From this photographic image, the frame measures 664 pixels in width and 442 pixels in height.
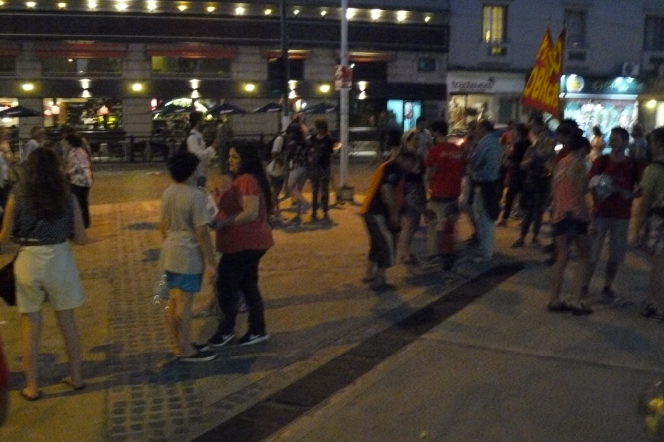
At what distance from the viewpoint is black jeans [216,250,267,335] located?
6449 mm

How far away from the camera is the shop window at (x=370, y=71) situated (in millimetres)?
33750

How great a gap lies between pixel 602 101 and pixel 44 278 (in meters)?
35.1

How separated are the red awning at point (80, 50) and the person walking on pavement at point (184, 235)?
25.5 m

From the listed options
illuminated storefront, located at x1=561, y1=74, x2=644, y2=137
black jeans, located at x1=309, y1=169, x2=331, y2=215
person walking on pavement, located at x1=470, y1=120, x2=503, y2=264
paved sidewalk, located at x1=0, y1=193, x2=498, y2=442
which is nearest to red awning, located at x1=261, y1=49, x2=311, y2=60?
illuminated storefront, located at x1=561, y1=74, x2=644, y2=137

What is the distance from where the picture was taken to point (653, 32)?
3756 cm

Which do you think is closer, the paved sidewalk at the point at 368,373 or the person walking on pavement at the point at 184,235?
the paved sidewalk at the point at 368,373

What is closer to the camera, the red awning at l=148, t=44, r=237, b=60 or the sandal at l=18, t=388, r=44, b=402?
the sandal at l=18, t=388, r=44, b=402

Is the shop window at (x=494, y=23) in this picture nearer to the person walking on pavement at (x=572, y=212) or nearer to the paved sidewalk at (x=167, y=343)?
the paved sidewalk at (x=167, y=343)

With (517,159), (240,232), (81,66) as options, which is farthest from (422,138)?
(81,66)

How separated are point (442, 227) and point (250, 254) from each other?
3137 millimetres

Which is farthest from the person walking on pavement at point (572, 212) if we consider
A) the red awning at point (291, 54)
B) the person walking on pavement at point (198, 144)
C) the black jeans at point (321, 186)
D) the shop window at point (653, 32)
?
the shop window at point (653, 32)

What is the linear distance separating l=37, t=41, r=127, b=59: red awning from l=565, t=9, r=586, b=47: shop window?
64.7 ft

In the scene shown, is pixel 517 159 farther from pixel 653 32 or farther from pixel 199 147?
pixel 653 32

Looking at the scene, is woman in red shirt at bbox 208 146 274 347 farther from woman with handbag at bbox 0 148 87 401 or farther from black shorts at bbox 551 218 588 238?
black shorts at bbox 551 218 588 238
